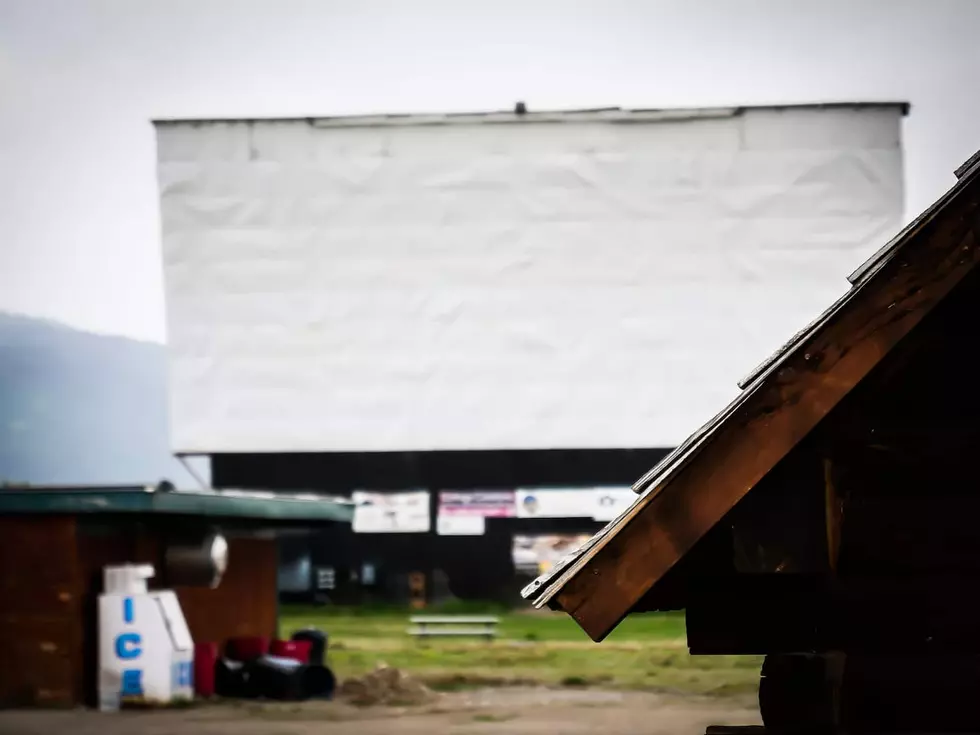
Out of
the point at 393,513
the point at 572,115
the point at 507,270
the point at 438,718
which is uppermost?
the point at 572,115

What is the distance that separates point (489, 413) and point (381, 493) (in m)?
3.51

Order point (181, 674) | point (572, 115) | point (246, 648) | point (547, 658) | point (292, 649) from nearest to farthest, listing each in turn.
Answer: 1. point (181, 674)
2. point (246, 648)
3. point (292, 649)
4. point (547, 658)
5. point (572, 115)

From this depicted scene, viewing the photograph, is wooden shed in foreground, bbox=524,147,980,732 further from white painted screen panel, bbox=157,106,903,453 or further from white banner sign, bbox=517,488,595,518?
white banner sign, bbox=517,488,595,518

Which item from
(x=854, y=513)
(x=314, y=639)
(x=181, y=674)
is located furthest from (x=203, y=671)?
(x=854, y=513)

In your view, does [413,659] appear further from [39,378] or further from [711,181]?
[39,378]

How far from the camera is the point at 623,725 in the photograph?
13320 millimetres

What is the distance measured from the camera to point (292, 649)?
16.8 meters

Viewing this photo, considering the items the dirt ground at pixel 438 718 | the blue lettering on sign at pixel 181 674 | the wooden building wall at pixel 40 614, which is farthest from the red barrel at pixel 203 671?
the wooden building wall at pixel 40 614

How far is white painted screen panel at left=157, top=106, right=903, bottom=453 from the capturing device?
32344 mm

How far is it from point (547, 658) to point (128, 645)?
8.24 m

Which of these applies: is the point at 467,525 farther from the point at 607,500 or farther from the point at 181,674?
the point at 181,674

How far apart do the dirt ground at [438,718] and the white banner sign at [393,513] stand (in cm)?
1758

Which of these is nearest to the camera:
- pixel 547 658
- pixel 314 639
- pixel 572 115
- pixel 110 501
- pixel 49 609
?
pixel 110 501

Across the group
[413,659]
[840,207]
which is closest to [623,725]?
[413,659]
